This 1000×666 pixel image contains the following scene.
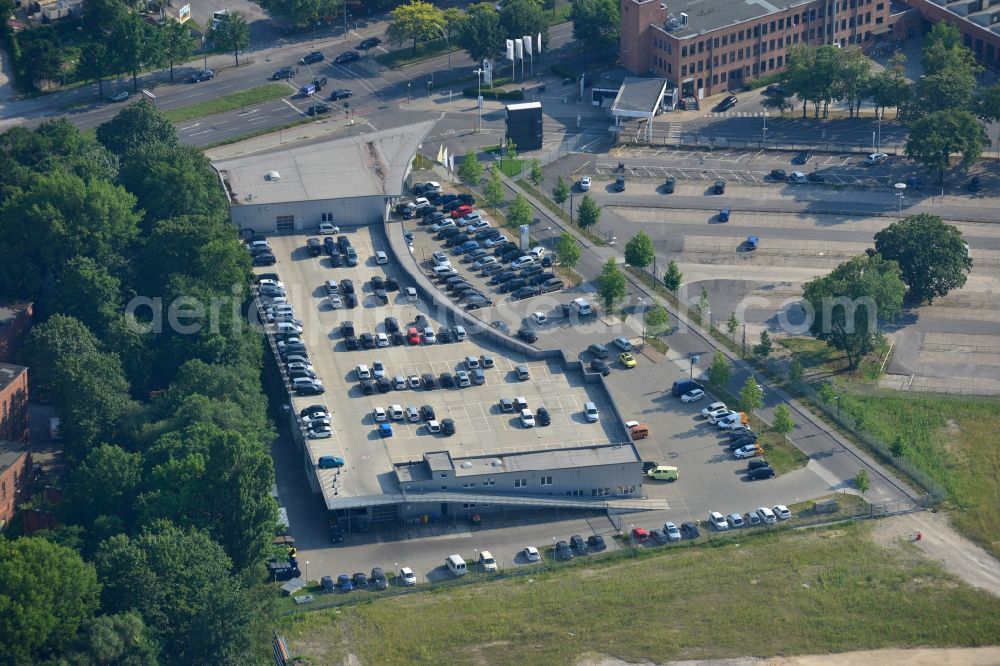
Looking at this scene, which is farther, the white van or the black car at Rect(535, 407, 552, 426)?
the black car at Rect(535, 407, 552, 426)

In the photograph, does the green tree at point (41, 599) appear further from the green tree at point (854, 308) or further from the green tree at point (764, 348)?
the green tree at point (854, 308)

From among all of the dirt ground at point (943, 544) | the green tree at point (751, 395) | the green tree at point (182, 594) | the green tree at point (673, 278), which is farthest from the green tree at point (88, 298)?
the dirt ground at point (943, 544)

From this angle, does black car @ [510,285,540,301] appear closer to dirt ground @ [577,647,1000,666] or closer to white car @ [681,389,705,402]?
white car @ [681,389,705,402]

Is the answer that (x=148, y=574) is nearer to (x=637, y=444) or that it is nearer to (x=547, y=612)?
(x=547, y=612)

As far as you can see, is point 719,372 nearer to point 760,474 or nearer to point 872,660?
point 760,474

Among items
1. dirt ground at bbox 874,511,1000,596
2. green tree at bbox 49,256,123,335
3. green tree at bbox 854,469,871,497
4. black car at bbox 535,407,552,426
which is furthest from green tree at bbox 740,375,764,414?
green tree at bbox 49,256,123,335

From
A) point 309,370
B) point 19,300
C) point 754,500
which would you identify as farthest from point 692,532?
point 19,300
